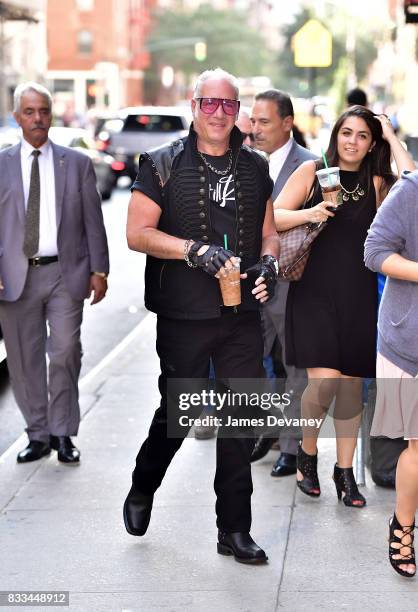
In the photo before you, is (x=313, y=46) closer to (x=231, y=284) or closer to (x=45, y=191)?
(x=45, y=191)

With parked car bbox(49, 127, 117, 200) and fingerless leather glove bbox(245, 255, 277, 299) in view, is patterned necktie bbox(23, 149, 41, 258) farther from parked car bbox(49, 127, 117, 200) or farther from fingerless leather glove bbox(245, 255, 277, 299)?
parked car bbox(49, 127, 117, 200)

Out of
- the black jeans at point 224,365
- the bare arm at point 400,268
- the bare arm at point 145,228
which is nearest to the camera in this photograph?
the bare arm at point 400,268

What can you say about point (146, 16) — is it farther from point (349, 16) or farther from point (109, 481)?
point (109, 481)

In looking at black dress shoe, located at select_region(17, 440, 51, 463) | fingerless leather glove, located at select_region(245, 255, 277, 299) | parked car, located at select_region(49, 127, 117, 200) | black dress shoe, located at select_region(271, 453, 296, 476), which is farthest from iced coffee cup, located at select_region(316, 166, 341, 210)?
parked car, located at select_region(49, 127, 117, 200)

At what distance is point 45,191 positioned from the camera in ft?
23.1

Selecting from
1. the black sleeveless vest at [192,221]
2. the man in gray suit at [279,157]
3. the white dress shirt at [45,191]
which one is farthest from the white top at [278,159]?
the black sleeveless vest at [192,221]

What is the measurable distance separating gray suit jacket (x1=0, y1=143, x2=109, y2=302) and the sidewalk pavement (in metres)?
1.00

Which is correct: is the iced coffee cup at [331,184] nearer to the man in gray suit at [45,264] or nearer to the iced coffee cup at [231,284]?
the iced coffee cup at [231,284]

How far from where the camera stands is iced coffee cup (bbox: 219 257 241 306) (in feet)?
16.7

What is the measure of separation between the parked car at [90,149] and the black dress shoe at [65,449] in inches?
632

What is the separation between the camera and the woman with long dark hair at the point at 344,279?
608 cm

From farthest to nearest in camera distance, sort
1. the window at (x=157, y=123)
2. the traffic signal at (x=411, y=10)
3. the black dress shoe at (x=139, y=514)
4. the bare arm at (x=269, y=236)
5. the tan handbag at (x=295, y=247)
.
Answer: the window at (x=157, y=123) < the traffic signal at (x=411, y=10) < the tan handbag at (x=295, y=247) < the black dress shoe at (x=139, y=514) < the bare arm at (x=269, y=236)

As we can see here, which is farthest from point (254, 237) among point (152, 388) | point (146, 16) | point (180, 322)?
point (146, 16)

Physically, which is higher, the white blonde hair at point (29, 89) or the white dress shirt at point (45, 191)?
the white blonde hair at point (29, 89)
